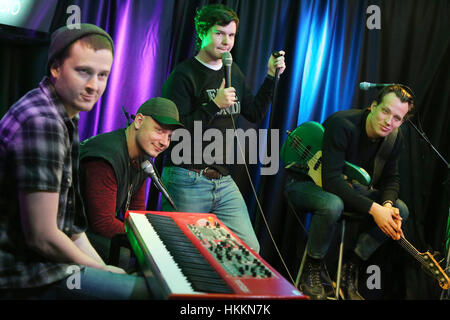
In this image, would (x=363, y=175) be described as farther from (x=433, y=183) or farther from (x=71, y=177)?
(x=71, y=177)

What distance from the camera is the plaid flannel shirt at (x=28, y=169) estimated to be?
1541 mm

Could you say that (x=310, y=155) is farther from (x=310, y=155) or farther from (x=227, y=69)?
(x=227, y=69)

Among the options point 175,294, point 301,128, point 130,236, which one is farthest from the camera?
point 301,128

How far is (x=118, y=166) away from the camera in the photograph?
245 centimetres

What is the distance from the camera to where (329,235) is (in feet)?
11.2

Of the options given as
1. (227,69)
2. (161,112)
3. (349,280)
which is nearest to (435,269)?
(349,280)

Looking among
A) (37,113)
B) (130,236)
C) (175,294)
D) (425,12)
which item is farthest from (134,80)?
(425,12)

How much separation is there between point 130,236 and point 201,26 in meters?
1.80

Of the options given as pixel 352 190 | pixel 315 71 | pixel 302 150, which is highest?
pixel 315 71

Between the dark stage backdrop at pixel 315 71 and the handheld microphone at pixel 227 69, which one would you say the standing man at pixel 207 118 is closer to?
the handheld microphone at pixel 227 69

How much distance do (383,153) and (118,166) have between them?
227 centimetres

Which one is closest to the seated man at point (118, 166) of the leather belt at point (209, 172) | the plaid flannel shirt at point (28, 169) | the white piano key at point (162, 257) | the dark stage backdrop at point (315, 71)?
the white piano key at point (162, 257)

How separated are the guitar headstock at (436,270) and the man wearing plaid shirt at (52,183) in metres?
2.40

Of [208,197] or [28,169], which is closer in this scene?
[28,169]
